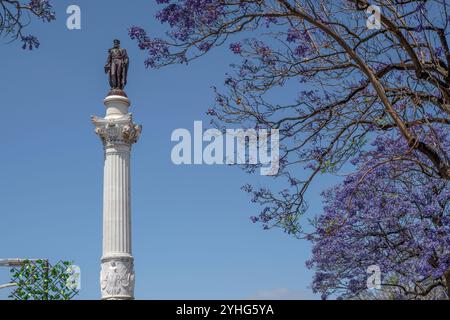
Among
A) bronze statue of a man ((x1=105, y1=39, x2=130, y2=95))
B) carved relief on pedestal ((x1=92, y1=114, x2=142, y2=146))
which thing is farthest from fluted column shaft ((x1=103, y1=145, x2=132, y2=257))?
bronze statue of a man ((x1=105, y1=39, x2=130, y2=95))

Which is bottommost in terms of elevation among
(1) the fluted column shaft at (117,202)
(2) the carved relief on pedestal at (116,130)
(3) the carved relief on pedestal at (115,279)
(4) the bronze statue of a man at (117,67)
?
(3) the carved relief on pedestal at (115,279)

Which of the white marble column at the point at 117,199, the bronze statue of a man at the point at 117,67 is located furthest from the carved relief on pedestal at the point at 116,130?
the bronze statue of a man at the point at 117,67

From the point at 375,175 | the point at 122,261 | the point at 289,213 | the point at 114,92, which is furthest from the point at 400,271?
the point at 289,213

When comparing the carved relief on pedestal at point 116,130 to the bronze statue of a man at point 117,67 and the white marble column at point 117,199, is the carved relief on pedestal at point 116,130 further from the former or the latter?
the bronze statue of a man at point 117,67

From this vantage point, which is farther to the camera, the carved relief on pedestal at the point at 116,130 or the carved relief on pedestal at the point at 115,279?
the carved relief on pedestal at the point at 116,130

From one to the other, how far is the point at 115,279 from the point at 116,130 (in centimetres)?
393

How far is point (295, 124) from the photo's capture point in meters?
11.7

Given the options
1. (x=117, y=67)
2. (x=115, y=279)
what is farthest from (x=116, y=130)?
(x=115, y=279)

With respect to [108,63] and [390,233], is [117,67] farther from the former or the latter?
[390,233]

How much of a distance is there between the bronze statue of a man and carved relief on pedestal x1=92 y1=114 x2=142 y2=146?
116cm

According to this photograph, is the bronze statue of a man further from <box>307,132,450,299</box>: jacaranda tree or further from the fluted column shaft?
<box>307,132,450,299</box>: jacaranda tree

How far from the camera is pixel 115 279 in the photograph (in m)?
20.2

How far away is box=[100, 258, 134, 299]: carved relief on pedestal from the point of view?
66.0ft

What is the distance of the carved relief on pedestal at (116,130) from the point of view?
69.0 ft
